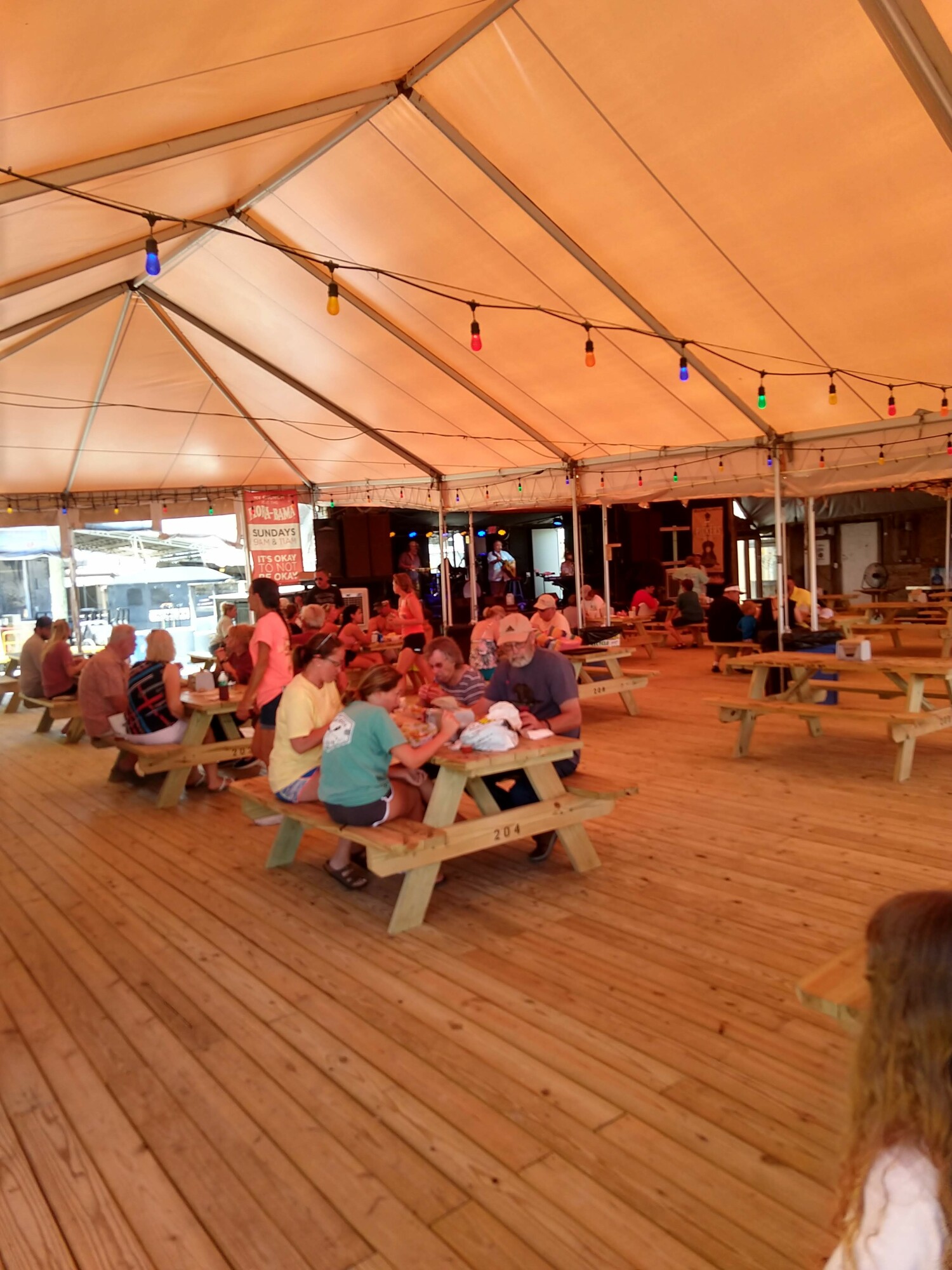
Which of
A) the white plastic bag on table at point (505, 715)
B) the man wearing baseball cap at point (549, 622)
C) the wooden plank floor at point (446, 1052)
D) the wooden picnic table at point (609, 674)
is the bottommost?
the wooden plank floor at point (446, 1052)

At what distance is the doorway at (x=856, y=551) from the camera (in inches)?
745

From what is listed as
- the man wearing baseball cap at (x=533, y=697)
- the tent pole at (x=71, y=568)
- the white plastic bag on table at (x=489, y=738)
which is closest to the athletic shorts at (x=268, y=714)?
the man wearing baseball cap at (x=533, y=697)

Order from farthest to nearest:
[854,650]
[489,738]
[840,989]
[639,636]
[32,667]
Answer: [639,636]
[32,667]
[854,650]
[489,738]
[840,989]

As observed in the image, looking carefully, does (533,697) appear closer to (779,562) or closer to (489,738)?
(489,738)

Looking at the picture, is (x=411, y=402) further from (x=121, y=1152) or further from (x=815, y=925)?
(x=121, y=1152)

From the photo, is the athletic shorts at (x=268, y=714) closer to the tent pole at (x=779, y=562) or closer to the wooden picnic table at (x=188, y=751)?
the wooden picnic table at (x=188, y=751)

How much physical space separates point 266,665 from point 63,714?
3952 mm

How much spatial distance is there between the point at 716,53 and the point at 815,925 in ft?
15.1

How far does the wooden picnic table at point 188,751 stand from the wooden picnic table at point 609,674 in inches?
116

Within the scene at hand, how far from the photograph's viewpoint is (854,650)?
6293mm

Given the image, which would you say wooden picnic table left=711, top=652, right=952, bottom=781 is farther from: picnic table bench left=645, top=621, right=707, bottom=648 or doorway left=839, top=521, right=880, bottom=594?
doorway left=839, top=521, right=880, bottom=594

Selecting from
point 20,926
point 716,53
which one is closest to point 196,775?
point 20,926

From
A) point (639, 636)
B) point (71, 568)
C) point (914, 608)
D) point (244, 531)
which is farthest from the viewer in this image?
point (244, 531)

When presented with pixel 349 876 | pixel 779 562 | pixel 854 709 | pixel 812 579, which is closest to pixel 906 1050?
pixel 349 876
